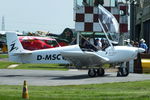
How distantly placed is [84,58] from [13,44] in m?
3.98

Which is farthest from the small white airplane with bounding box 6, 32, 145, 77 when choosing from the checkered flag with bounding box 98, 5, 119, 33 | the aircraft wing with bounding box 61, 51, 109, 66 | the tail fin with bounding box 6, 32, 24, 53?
the checkered flag with bounding box 98, 5, 119, 33

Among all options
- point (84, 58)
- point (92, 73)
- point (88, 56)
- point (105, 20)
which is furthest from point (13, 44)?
point (105, 20)

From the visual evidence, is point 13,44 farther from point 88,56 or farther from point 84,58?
point 88,56

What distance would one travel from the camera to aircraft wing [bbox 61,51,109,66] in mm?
18703

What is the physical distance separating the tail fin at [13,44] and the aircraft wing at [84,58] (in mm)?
2830

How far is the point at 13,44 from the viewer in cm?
2092

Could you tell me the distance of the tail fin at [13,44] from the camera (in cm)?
2088

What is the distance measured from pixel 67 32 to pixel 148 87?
1735 inches

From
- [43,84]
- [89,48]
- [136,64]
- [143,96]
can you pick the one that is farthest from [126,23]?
[143,96]

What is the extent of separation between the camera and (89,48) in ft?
63.8

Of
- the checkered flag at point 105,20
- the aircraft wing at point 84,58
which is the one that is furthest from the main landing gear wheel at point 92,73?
the checkered flag at point 105,20

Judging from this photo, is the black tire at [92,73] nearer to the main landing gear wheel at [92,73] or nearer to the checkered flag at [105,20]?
the main landing gear wheel at [92,73]

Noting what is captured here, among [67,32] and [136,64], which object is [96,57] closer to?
[136,64]

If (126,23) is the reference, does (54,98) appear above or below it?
below
